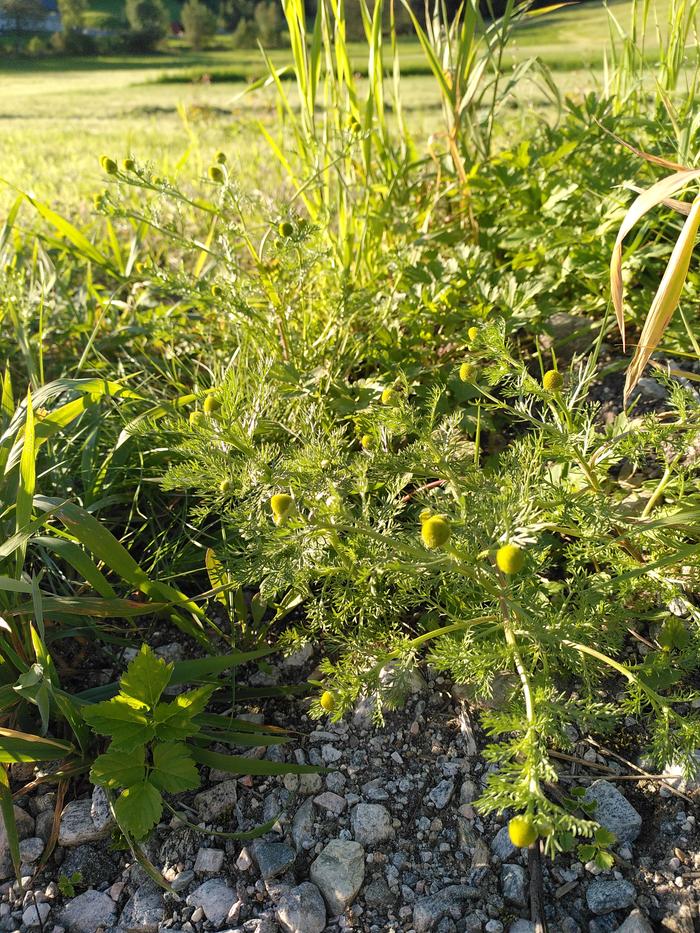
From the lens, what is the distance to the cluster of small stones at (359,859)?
49.6 inches

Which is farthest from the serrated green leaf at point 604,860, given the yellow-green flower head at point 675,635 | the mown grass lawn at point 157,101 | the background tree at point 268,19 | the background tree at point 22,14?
the background tree at point 22,14

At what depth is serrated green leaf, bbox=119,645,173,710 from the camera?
4.56 ft

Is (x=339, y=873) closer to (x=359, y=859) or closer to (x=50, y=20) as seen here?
(x=359, y=859)

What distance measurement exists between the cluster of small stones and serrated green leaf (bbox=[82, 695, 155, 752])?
0.19 metres

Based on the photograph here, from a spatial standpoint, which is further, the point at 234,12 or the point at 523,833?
the point at 234,12

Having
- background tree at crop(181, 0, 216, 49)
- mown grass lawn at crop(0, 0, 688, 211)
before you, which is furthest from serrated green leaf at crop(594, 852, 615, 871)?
background tree at crop(181, 0, 216, 49)

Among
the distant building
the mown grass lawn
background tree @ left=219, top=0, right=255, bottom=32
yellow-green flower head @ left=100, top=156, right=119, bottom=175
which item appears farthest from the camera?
background tree @ left=219, top=0, right=255, bottom=32

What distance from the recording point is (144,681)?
1.39 meters

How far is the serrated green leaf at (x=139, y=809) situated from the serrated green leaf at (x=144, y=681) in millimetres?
142

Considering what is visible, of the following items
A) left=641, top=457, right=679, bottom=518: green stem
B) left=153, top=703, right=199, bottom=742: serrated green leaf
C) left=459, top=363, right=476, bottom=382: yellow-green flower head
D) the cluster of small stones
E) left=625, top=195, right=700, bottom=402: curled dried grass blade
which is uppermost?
left=625, top=195, right=700, bottom=402: curled dried grass blade

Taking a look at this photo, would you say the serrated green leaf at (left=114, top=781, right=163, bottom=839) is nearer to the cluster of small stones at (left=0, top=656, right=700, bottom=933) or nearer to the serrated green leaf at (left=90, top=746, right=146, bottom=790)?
the serrated green leaf at (left=90, top=746, right=146, bottom=790)

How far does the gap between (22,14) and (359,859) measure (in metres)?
6.08

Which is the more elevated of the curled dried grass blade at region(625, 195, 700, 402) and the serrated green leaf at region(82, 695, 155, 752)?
Result: the curled dried grass blade at region(625, 195, 700, 402)

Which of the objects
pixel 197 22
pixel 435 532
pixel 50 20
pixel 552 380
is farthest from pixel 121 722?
pixel 197 22
